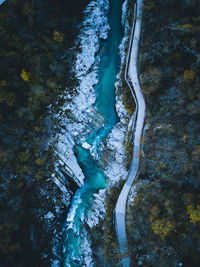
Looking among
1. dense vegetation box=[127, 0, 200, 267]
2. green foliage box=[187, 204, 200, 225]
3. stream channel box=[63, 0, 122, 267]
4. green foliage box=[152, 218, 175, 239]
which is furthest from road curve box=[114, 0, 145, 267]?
green foliage box=[187, 204, 200, 225]

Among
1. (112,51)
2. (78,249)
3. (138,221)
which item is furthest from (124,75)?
(78,249)

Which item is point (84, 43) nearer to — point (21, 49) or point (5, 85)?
point (21, 49)

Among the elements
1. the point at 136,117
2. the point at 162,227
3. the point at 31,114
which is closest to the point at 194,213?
the point at 162,227

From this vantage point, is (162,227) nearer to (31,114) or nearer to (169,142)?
(169,142)

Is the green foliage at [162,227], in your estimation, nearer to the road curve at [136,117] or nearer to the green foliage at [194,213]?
the green foliage at [194,213]

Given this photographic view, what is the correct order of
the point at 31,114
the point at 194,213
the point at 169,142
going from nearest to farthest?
the point at 194,213, the point at 169,142, the point at 31,114

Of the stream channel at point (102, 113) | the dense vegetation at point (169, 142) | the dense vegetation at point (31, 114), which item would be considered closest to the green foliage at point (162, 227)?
the dense vegetation at point (169, 142)
